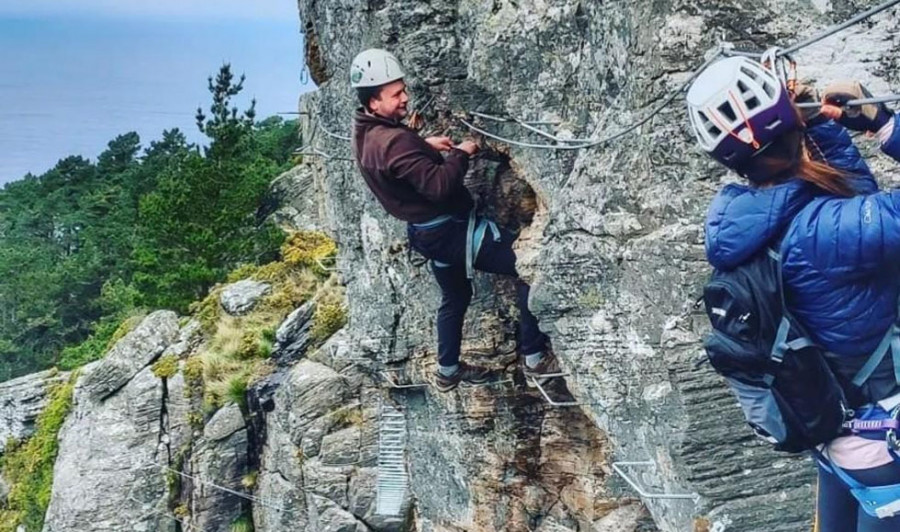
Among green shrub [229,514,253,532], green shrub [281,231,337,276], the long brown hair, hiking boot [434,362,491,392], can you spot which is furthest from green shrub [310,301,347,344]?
the long brown hair

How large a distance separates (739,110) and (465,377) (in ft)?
18.0

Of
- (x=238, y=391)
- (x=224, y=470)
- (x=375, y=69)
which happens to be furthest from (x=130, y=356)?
(x=375, y=69)

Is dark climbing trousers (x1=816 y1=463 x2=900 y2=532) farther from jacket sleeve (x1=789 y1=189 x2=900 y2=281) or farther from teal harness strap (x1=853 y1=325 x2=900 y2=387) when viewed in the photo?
jacket sleeve (x1=789 y1=189 x2=900 y2=281)

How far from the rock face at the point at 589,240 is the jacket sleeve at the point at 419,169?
0.76m

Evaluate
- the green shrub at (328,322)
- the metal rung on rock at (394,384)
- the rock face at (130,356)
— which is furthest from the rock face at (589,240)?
the rock face at (130,356)

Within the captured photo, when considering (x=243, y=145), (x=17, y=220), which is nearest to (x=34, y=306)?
(x=17, y=220)

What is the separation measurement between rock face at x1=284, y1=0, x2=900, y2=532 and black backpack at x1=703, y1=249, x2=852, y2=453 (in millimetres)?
1612

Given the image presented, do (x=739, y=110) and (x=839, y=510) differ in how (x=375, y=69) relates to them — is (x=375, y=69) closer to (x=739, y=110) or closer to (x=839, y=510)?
(x=739, y=110)

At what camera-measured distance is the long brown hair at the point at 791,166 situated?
352 centimetres

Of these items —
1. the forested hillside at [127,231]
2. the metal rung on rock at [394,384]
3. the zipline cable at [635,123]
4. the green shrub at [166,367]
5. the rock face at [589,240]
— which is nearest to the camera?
the zipline cable at [635,123]

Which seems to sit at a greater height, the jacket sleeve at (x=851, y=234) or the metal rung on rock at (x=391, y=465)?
the jacket sleeve at (x=851, y=234)

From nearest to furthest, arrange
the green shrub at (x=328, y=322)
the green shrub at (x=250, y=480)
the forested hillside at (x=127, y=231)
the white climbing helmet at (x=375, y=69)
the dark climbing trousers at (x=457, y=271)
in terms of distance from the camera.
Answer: the white climbing helmet at (x=375, y=69)
the dark climbing trousers at (x=457, y=271)
the green shrub at (x=328, y=322)
the green shrub at (x=250, y=480)
the forested hillside at (x=127, y=231)

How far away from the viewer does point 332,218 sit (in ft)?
34.9

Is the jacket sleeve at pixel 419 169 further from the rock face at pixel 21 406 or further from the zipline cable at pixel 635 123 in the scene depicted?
the rock face at pixel 21 406
